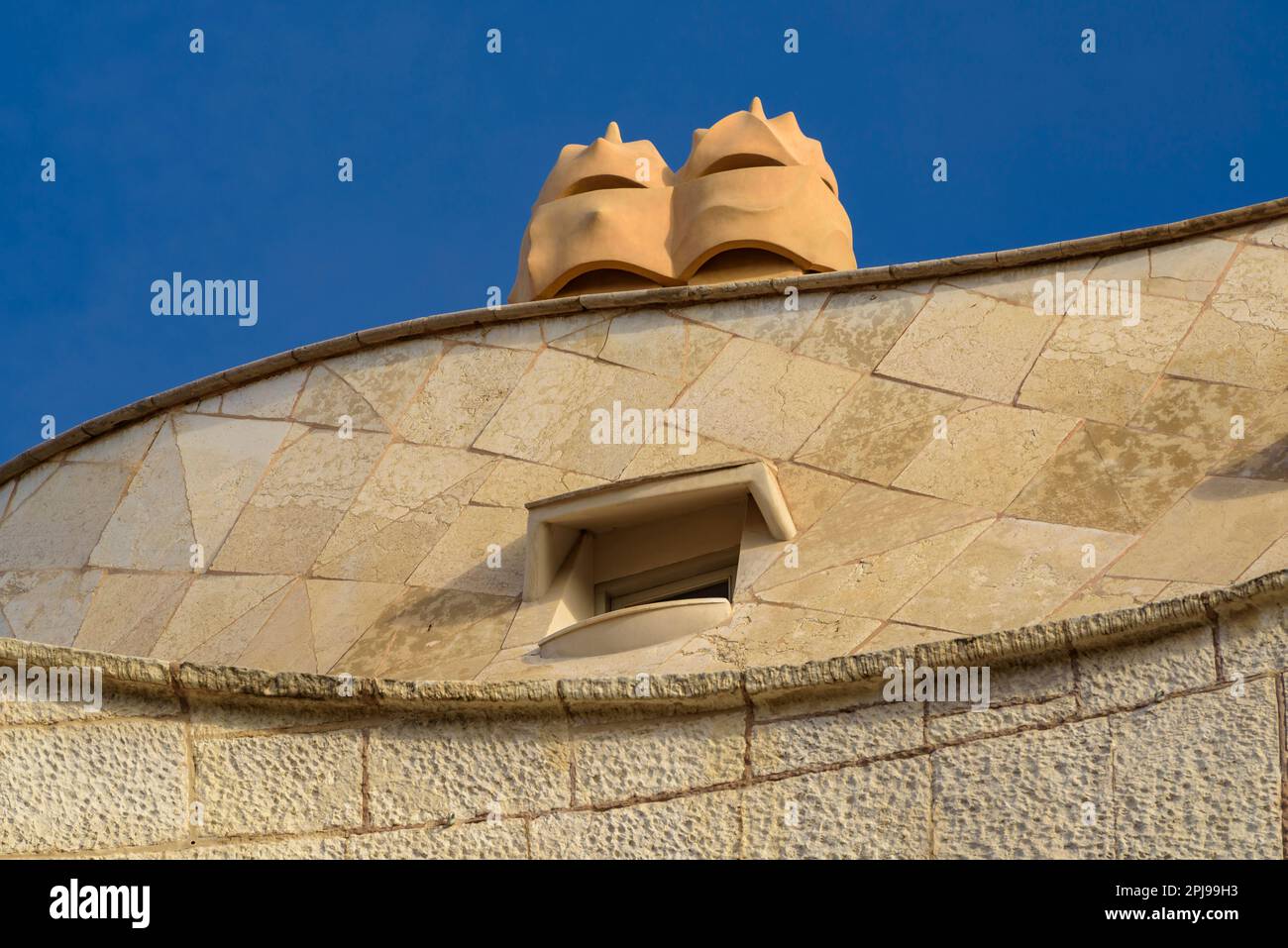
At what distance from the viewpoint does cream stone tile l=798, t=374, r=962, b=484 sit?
880cm

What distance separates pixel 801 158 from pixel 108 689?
6818 mm

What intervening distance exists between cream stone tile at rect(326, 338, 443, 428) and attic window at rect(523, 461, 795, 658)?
59.5 inches

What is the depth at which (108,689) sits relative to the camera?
5.62 metres

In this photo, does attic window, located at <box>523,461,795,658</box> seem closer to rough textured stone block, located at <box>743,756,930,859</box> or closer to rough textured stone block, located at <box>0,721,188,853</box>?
rough textured stone block, located at <box>743,756,930,859</box>

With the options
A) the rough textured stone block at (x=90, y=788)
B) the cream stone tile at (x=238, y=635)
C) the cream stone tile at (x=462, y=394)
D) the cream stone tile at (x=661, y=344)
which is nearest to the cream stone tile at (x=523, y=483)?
the cream stone tile at (x=462, y=394)

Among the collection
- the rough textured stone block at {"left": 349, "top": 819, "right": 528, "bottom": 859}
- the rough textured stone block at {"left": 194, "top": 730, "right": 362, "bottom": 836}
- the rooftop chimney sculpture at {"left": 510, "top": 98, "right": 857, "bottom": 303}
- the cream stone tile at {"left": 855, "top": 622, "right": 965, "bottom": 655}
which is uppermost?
the rooftop chimney sculpture at {"left": 510, "top": 98, "right": 857, "bottom": 303}

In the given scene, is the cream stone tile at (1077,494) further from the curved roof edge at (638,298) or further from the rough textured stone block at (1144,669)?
the rough textured stone block at (1144,669)

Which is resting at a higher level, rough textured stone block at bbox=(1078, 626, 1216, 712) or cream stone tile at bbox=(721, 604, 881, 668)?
cream stone tile at bbox=(721, 604, 881, 668)

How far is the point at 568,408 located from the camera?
9.62 m

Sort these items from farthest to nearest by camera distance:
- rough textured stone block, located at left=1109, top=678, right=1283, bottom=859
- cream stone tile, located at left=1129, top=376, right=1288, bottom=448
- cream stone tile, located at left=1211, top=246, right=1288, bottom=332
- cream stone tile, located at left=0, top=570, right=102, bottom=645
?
1. cream stone tile, located at left=0, top=570, right=102, bottom=645
2. cream stone tile, located at left=1211, top=246, right=1288, bottom=332
3. cream stone tile, located at left=1129, top=376, right=1288, bottom=448
4. rough textured stone block, located at left=1109, top=678, right=1283, bottom=859

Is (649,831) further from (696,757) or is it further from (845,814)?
(845,814)

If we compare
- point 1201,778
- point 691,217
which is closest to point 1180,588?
point 1201,778

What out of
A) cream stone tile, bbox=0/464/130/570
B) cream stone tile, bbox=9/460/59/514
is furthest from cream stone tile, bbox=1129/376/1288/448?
cream stone tile, bbox=9/460/59/514

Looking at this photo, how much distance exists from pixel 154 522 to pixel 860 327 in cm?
334
